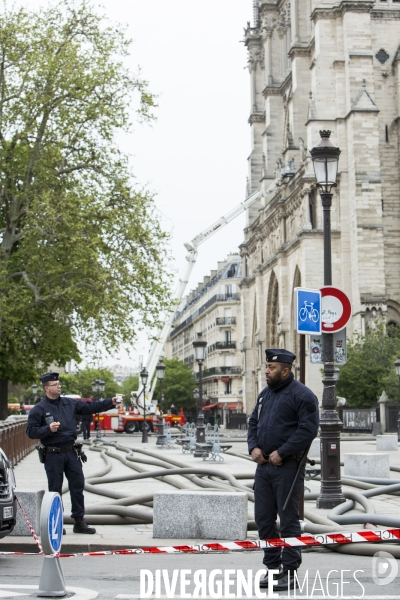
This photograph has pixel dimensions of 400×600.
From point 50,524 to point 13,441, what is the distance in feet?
47.9

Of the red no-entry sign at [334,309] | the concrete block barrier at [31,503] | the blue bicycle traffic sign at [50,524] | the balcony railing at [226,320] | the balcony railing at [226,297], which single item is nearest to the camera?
the blue bicycle traffic sign at [50,524]

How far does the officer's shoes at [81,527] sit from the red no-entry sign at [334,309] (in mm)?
3881

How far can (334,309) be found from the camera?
11312 mm

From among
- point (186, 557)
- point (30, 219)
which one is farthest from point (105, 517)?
point (30, 219)

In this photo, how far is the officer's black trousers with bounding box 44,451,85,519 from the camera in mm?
8945

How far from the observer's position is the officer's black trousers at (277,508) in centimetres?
640

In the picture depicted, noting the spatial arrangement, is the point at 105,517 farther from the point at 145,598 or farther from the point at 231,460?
the point at 231,460

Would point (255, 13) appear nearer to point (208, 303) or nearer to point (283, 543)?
point (208, 303)

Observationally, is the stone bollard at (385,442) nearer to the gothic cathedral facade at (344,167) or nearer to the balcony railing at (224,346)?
the gothic cathedral facade at (344,167)

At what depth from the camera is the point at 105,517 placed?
9875 mm

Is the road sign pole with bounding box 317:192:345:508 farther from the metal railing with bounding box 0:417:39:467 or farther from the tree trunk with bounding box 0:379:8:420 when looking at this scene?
the tree trunk with bounding box 0:379:8:420

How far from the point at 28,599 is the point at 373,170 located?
140 ft

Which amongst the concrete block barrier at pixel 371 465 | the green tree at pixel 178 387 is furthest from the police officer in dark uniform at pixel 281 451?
the green tree at pixel 178 387

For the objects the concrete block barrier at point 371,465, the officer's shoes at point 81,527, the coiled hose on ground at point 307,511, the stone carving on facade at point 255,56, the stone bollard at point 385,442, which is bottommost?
the officer's shoes at point 81,527
